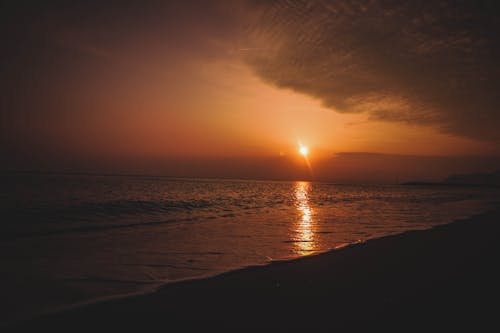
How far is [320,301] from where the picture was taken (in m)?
4.84

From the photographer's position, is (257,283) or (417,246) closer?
(257,283)

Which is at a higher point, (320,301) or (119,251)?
(320,301)

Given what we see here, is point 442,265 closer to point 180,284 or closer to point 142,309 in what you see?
point 180,284

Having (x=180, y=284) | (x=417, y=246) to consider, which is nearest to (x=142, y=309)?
(x=180, y=284)

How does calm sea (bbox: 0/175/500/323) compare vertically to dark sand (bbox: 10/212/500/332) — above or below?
below

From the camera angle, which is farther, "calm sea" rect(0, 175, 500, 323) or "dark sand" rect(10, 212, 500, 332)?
"calm sea" rect(0, 175, 500, 323)

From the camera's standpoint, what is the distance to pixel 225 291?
5.37 metres

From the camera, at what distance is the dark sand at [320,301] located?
4.00 m

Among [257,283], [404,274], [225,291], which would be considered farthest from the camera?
[404,274]

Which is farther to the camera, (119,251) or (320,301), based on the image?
(119,251)

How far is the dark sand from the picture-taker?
4004 mm

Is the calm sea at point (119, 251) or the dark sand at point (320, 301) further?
the calm sea at point (119, 251)

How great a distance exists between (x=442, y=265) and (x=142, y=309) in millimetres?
7003

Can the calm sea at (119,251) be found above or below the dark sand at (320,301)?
below
